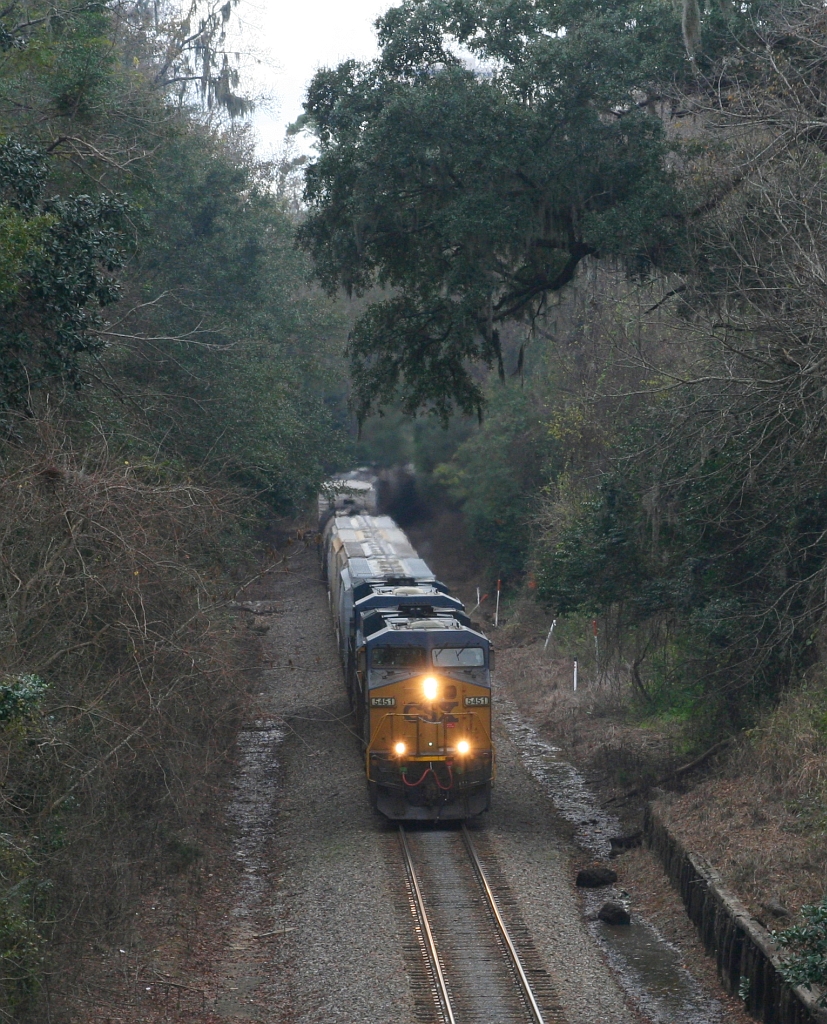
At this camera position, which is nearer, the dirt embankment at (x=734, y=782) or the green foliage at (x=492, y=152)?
the dirt embankment at (x=734, y=782)

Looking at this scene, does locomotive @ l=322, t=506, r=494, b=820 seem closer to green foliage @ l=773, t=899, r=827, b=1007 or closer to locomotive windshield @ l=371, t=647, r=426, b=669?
locomotive windshield @ l=371, t=647, r=426, b=669

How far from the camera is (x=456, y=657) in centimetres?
1633

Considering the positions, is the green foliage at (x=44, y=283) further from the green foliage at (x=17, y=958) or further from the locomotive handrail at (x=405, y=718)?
the green foliage at (x=17, y=958)

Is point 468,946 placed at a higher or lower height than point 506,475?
→ lower

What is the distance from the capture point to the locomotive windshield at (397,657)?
16.3 metres

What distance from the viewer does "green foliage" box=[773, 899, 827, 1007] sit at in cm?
914

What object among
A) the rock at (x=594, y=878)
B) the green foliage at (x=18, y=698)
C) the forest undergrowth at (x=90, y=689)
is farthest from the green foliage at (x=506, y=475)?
the green foliage at (x=18, y=698)

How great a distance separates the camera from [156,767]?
1298cm

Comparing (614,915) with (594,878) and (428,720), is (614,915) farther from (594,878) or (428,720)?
(428,720)

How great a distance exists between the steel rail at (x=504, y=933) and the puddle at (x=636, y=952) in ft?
3.86

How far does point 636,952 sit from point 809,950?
3739mm

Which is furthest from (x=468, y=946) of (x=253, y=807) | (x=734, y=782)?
(x=253, y=807)

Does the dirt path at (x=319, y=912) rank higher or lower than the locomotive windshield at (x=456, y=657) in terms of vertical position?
lower

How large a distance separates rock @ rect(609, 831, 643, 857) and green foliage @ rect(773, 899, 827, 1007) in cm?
667
